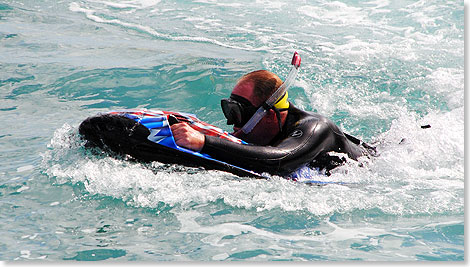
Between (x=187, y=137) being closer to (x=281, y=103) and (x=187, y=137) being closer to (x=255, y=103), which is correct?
(x=255, y=103)

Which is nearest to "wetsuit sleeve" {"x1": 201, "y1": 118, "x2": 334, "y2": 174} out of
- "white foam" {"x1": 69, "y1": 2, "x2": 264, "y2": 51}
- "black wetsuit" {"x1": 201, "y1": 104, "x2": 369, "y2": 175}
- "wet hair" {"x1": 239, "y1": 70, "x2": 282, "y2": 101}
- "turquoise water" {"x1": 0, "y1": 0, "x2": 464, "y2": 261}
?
"black wetsuit" {"x1": 201, "y1": 104, "x2": 369, "y2": 175}

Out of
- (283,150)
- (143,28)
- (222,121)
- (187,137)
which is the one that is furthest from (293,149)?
(143,28)

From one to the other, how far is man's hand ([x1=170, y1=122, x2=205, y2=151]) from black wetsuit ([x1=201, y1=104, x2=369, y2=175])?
5cm

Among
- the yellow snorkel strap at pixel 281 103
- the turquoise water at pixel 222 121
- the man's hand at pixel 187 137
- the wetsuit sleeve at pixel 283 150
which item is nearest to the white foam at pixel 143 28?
the turquoise water at pixel 222 121

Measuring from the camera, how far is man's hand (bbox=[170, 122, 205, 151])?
3.81m

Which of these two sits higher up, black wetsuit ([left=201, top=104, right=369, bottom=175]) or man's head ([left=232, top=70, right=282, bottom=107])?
man's head ([left=232, top=70, right=282, bottom=107])

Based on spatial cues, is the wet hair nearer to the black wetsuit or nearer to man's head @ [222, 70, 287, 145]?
man's head @ [222, 70, 287, 145]

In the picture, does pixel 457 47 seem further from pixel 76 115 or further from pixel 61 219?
pixel 61 219

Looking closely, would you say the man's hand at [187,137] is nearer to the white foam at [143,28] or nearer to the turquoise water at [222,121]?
the turquoise water at [222,121]

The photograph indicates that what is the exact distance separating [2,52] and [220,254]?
7.25m

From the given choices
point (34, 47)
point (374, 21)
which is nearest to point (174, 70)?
point (34, 47)

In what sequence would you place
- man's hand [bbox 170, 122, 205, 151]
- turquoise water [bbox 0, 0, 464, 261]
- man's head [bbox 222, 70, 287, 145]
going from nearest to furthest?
1. turquoise water [bbox 0, 0, 464, 261]
2. man's hand [bbox 170, 122, 205, 151]
3. man's head [bbox 222, 70, 287, 145]

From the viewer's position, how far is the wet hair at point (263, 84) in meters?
4.32

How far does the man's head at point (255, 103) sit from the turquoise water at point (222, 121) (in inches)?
20.5
